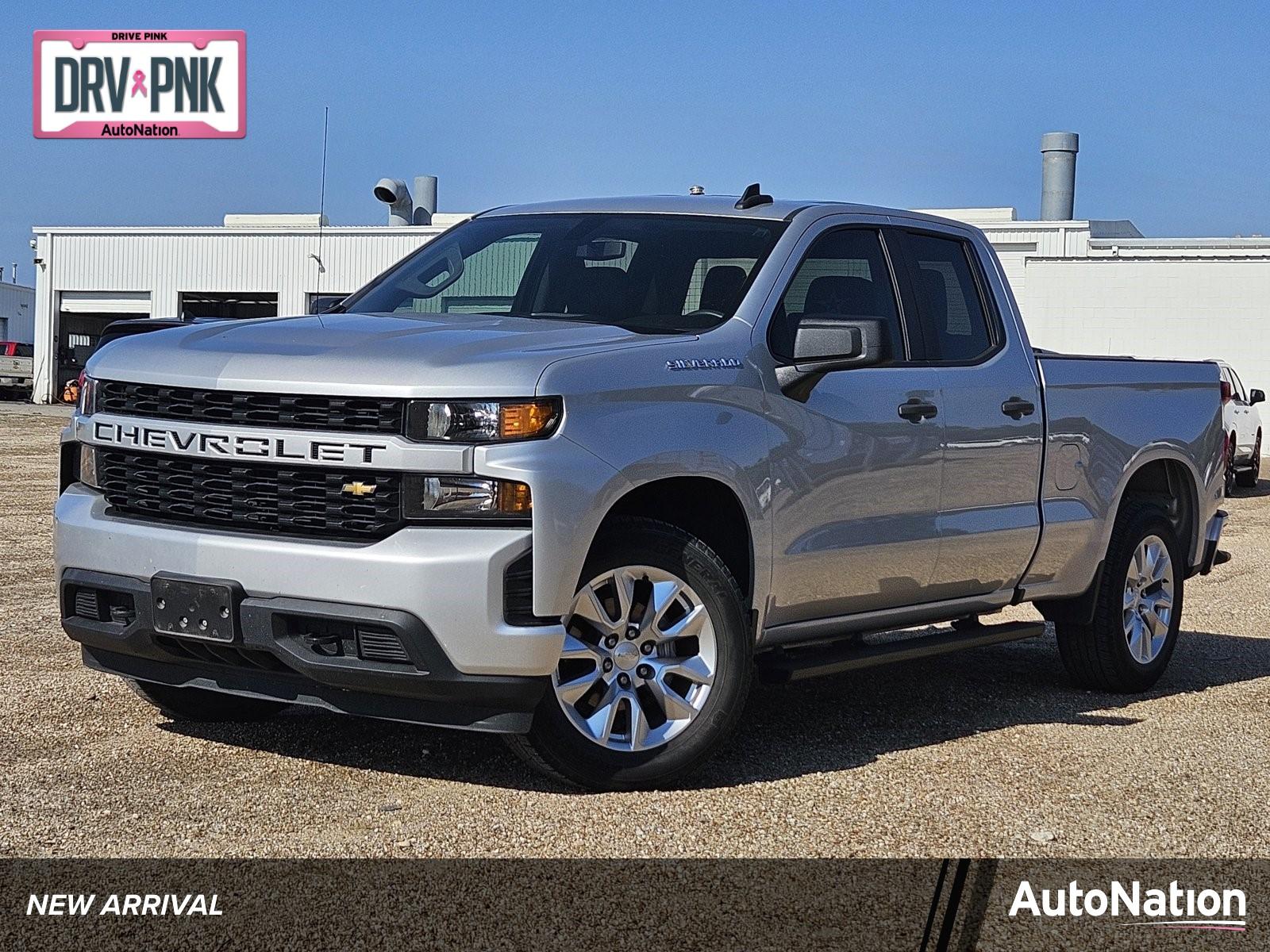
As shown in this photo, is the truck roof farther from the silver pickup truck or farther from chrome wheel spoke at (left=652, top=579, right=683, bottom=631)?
chrome wheel spoke at (left=652, top=579, right=683, bottom=631)

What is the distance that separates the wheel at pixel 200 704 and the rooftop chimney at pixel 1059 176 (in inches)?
1450

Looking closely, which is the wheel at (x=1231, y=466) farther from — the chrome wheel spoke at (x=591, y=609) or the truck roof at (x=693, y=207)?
the chrome wheel spoke at (x=591, y=609)

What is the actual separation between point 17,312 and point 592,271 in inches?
2990

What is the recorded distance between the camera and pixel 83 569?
5.15 m

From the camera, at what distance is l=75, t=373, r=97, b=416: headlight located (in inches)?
209

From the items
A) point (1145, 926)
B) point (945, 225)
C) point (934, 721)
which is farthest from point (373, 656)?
point (945, 225)

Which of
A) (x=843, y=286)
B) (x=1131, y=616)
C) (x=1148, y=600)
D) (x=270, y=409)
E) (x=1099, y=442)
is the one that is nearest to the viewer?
(x=270, y=409)

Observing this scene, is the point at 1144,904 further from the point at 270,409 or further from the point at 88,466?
the point at 88,466

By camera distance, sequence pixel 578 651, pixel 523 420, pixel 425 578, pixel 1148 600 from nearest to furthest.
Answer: pixel 425 578 < pixel 523 420 < pixel 578 651 < pixel 1148 600

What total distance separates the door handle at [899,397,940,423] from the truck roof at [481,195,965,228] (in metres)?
0.80

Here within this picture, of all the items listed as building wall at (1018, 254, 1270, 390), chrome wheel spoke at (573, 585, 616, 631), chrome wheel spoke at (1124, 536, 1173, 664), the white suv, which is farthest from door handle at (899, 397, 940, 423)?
building wall at (1018, 254, 1270, 390)

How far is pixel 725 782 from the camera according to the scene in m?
5.35

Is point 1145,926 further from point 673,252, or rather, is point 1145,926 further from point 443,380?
point 673,252

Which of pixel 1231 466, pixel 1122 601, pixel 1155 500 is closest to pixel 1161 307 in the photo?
pixel 1231 466
